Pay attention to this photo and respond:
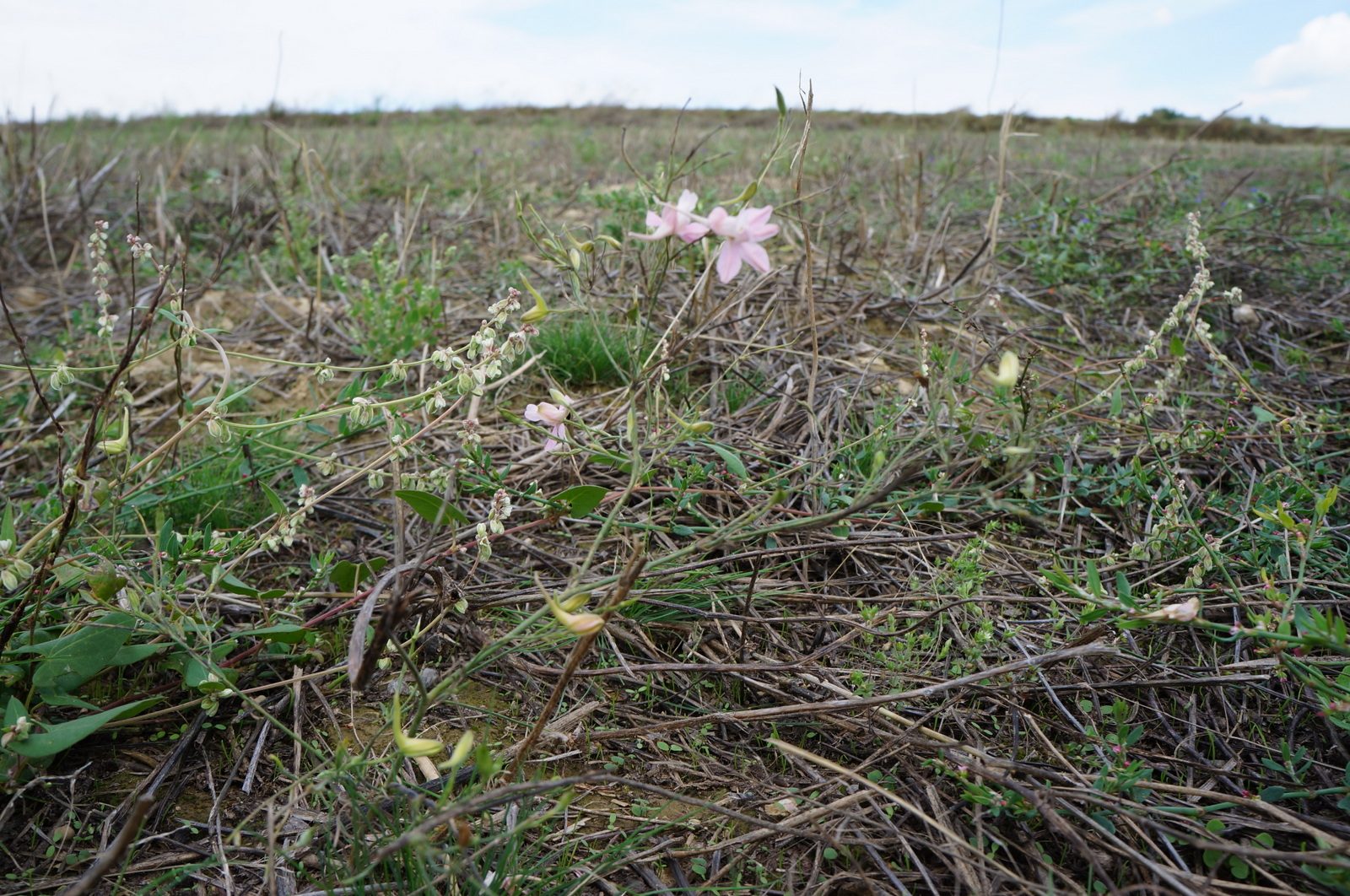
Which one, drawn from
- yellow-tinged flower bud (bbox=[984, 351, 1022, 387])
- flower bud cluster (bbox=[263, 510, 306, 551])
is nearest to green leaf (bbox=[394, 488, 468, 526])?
flower bud cluster (bbox=[263, 510, 306, 551])

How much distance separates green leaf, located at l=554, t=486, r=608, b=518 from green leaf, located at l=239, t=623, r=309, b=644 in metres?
0.57

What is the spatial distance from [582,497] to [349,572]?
1.83ft

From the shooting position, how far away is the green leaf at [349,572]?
1.62m

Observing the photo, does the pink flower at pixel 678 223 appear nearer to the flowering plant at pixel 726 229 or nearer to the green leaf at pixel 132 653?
the flowering plant at pixel 726 229

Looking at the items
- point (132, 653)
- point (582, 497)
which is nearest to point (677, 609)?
point (582, 497)

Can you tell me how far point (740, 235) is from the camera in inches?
48.2

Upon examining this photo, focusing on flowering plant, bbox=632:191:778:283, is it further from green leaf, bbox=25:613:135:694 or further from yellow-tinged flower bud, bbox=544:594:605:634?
green leaf, bbox=25:613:135:694

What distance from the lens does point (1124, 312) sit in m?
3.12

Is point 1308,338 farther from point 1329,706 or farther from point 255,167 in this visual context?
point 255,167

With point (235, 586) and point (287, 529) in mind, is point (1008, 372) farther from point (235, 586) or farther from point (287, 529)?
point (235, 586)

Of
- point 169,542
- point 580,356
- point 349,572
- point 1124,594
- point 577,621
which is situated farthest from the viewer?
point 580,356

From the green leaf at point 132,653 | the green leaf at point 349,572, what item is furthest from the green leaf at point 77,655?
the green leaf at point 349,572

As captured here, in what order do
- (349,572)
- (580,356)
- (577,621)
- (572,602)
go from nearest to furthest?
(577,621)
(572,602)
(349,572)
(580,356)

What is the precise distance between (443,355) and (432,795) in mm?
815
